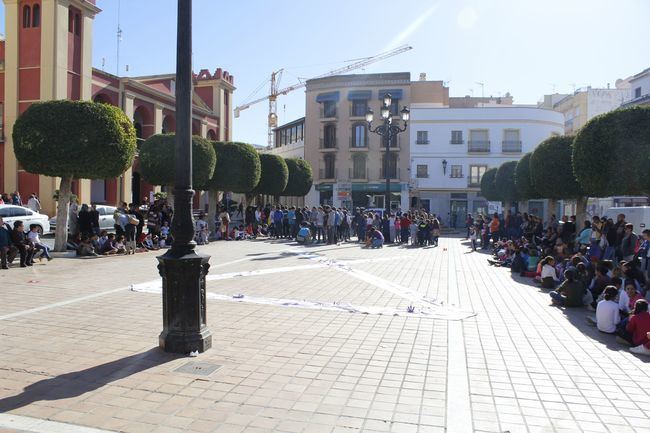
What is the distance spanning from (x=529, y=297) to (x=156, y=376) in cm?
799

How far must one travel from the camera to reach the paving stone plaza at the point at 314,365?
4309 millimetres

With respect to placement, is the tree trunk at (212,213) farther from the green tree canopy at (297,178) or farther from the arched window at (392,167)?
the arched window at (392,167)

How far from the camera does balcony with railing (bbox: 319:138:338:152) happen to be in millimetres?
51991

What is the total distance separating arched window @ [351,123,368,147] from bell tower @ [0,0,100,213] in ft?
91.2

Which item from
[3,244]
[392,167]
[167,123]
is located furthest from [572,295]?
[392,167]

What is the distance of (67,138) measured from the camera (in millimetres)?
15328

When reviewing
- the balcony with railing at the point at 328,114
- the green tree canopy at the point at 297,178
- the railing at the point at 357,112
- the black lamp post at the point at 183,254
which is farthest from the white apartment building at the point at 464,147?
the black lamp post at the point at 183,254

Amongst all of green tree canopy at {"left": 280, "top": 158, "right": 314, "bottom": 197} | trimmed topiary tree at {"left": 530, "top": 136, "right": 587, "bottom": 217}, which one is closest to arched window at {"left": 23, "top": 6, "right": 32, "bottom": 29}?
Result: green tree canopy at {"left": 280, "top": 158, "right": 314, "bottom": 197}

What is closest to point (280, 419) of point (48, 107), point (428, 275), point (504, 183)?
point (428, 275)

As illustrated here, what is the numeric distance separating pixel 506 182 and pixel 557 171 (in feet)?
41.4

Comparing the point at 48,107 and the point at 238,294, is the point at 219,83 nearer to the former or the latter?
the point at 48,107

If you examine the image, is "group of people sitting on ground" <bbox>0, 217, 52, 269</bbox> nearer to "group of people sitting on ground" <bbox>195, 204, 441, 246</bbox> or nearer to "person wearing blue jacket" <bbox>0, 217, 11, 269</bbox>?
"person wearing blue jacket" <bbox>0, 217, 11, 269</bbox>

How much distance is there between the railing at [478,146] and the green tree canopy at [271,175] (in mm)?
21504

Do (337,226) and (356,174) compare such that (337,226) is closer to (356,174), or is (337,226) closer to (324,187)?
(356,174)
